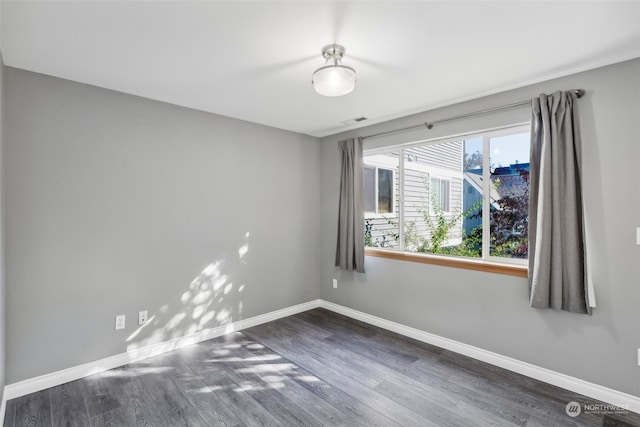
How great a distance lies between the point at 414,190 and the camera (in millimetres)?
3625

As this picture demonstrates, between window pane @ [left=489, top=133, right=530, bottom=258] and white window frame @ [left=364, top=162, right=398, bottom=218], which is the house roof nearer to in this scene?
window pane @ [left=489, top=133, right=530, bottom=258]

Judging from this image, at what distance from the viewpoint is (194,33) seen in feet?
6.32

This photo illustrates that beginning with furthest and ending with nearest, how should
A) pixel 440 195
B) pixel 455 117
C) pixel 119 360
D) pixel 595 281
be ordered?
pixel 440 195 < pixel 455 117 < pixel 119 360 < pixel 595 281

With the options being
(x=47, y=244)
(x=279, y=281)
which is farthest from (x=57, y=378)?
(x=279, y=281)

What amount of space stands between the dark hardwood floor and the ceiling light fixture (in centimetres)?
223

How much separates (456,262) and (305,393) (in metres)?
1.82

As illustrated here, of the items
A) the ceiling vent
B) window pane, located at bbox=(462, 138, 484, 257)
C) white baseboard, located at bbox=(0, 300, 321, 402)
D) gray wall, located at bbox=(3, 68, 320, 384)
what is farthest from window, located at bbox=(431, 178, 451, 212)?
white baseboard, located at bbox=(0, 300, 321, 402)

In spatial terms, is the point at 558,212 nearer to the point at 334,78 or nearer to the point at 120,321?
the point at 334,78

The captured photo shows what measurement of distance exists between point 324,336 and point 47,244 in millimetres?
2617

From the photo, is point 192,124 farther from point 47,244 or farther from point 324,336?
point 324,336

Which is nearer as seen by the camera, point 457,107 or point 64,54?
point 64,54

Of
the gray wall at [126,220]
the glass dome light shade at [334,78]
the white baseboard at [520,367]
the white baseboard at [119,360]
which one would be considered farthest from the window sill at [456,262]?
the glass dome light shade at [334,78]

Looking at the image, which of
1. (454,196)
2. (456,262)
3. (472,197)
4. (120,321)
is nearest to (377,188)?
(454,196)

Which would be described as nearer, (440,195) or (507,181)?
(507,181)
